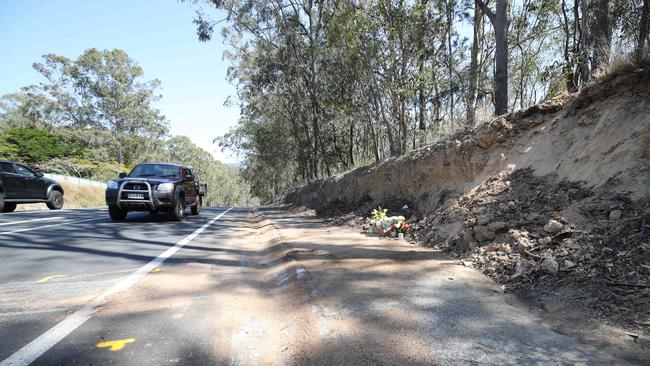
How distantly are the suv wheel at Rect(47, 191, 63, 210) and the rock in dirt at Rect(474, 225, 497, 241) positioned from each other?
16423 millimetres

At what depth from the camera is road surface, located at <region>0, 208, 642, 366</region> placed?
2.71 meters

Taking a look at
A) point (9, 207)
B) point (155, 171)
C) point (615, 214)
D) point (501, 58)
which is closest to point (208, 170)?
point (9, 207)

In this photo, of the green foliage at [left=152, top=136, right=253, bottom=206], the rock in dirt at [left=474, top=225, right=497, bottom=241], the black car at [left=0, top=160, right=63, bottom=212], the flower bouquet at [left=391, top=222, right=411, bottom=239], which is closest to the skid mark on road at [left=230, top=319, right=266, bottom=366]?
the rock in dirt at [left=474, top=225, right=497, bottom=241]

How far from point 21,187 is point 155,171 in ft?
18.5

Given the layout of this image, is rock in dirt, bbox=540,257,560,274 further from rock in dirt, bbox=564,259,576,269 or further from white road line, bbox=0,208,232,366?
white road line, bbox=0,208,232,366

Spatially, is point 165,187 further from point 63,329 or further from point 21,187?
point 63,329

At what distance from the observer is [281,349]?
2918 millimetres

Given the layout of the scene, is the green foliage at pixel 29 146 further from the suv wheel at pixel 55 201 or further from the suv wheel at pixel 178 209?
the suv wheel at pixel 178 209

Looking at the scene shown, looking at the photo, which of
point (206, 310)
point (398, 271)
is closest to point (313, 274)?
A: point (398, 271)

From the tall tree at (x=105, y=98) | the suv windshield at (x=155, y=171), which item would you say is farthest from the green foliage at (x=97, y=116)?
the suv windshield at (x=155, y=171)

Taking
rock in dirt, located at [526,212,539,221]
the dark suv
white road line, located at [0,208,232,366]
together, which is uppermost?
the dark suv

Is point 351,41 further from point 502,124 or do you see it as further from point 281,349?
point 281,349

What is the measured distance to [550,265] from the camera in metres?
3.94

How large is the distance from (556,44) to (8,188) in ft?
81.8
